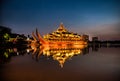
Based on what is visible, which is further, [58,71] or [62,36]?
[62,36]

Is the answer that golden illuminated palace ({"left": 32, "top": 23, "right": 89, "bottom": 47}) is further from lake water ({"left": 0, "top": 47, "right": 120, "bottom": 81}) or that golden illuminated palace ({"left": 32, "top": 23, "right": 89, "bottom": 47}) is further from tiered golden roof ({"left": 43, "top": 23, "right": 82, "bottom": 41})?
lake water ({"left": 0, "top": 47, "right": 120, "bottom": 81})

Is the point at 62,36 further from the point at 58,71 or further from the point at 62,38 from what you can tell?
the point at 58,71

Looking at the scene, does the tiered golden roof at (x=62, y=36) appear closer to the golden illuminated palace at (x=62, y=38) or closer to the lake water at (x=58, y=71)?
the golden illuminated palace at (x=62, y=38)

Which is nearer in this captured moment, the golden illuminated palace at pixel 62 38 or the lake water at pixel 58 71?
the lake water at pixel 58 71

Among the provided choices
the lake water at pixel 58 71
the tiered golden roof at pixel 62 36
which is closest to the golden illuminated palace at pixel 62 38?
the tiered golden roof at pixel 62 36

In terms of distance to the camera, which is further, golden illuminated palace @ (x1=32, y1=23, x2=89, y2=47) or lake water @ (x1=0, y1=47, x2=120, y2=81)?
golden illuminated palace @ (x1=32, y1=23, x2=89, y2=47)

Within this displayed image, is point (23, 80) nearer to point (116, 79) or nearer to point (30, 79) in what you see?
point (30, 79)

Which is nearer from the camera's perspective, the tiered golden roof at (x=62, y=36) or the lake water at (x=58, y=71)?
the lake water at (x=58, y=71)

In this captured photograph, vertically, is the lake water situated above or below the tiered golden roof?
below

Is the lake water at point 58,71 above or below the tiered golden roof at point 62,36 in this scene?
below

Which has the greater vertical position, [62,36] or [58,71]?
[62,36]

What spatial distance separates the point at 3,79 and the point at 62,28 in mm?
32060

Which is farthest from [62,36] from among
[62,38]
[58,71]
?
[58,71]

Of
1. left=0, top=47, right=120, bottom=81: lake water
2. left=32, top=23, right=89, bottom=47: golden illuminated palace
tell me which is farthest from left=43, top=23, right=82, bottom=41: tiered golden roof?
left=0, top=47, right=120, bottom=81: lake water
